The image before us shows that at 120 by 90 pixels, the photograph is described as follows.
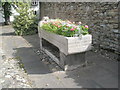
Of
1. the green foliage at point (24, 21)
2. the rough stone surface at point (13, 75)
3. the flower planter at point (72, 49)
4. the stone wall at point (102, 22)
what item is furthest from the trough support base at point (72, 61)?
the green foliage at point (24, 21)

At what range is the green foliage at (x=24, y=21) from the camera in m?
10.1

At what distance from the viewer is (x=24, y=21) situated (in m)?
10.2

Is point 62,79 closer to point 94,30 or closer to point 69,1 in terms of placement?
point 94,30

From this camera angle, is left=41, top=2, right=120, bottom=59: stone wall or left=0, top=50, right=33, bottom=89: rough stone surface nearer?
left=0, top=50, right=33, bottom=89: rough stone surface

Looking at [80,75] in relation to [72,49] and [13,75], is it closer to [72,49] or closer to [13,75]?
[72,49]

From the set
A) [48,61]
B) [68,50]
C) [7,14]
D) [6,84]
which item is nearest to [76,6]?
[48,61]

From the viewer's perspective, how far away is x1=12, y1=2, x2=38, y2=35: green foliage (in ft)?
33.1

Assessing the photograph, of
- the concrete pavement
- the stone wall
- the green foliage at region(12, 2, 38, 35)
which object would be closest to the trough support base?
the concrete pavement

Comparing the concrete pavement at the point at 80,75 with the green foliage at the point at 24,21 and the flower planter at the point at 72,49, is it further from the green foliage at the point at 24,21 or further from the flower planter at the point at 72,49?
the green foliage at the point at 24,21

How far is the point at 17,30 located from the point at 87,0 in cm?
600

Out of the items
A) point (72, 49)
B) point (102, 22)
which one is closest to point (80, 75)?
point (72, 49)

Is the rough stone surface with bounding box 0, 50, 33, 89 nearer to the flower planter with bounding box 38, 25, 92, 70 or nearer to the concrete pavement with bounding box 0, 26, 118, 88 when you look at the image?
the concrete pavement with bounding box 0, 26, 118, 88

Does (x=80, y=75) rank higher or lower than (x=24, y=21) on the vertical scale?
lower

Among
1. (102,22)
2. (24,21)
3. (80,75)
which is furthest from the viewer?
(24,21)
